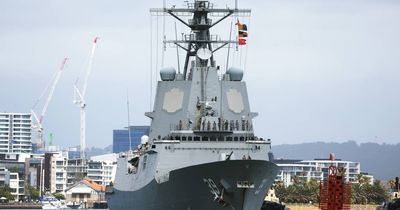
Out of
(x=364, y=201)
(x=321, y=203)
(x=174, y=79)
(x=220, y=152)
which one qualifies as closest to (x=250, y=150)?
Result: (x=220, y=152)

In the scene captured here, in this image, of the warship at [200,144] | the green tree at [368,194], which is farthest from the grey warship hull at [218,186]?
the green tree at [368,194]

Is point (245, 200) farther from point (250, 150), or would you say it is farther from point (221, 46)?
point (221, 46)

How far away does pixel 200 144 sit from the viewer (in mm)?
81750

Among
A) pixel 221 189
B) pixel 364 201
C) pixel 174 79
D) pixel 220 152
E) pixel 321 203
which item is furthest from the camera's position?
pixel 364 201

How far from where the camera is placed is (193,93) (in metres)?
85.8

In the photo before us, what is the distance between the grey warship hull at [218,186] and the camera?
75.8 meters

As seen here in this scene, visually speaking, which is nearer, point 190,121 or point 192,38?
point 190,121

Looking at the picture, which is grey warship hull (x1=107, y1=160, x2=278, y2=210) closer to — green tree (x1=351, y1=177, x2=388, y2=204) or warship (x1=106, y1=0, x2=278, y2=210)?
warship (x1=106, y1=0, x2=278, y2=210)

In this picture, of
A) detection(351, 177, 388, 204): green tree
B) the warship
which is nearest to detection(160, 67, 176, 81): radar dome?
the warship

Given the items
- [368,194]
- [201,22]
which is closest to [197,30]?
[201,22]

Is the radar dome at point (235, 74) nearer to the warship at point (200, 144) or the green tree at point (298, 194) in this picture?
the warship at point (200, 144)

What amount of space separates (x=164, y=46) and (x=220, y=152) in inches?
453

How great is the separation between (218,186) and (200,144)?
238 inches

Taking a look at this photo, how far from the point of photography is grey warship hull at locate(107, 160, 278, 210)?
75750mm
